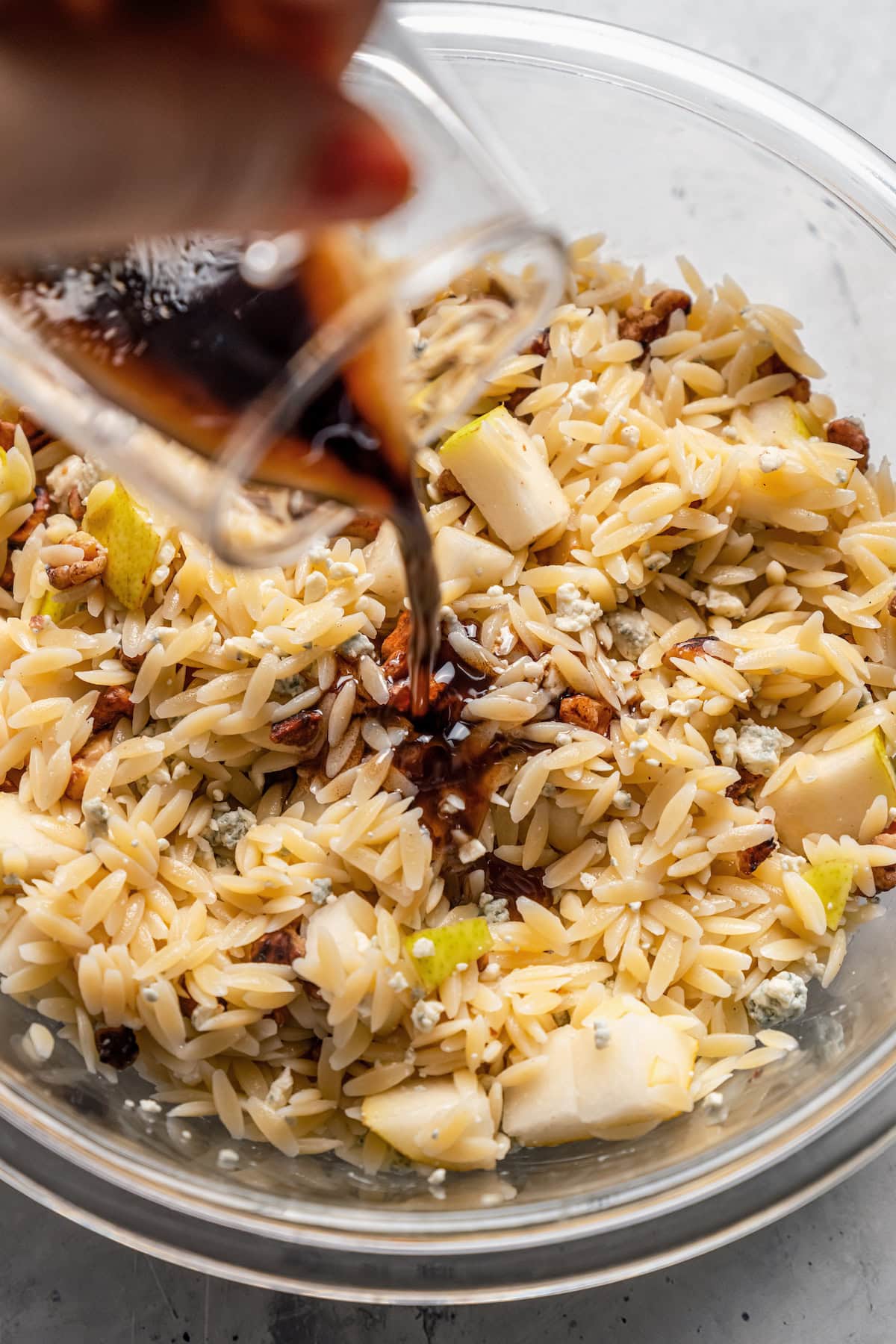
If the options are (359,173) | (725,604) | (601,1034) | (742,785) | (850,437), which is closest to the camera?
(359,173)

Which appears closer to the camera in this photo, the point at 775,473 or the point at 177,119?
the point at 177,119

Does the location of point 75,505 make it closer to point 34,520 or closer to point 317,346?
point 34,520

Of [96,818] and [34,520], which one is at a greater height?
[34,520]

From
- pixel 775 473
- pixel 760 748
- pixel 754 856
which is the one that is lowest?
pixel 754 856

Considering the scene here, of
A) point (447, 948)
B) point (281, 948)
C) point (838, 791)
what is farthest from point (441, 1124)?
point (838, 791)

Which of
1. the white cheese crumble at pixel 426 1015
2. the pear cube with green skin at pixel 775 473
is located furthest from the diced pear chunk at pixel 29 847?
the pear cube with green skin at pixel 775 473

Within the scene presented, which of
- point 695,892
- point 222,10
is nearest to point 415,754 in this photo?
point 695,892

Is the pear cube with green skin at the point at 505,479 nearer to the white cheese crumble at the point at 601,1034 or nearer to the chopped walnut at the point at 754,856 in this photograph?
the chopped walnut at the point at 754,856

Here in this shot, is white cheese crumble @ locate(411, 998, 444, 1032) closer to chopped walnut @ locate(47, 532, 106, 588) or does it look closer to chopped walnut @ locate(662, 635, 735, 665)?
chopped walnut @ locate(662, 635, 735, 665)
